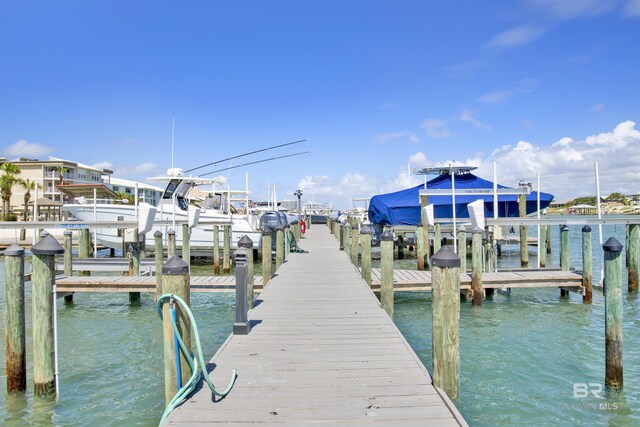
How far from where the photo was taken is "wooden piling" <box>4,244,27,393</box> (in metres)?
5.95

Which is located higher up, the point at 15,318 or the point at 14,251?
the point at 14,251

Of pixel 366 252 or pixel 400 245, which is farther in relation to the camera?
pixel 400 245

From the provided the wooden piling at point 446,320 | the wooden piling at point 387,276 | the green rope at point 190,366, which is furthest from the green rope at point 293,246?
the green rope at point 190,366

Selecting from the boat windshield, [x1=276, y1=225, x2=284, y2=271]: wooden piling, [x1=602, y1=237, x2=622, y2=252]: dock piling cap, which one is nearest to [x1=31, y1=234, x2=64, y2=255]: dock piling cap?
[x1=602, y1=237, x2=622, y2=252]: dock piling cap

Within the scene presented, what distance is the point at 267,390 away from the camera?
14.7 feet

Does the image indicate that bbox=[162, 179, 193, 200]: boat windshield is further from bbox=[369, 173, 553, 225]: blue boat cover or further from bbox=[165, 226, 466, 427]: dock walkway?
bbox=[165, 226, 466, 427]: dock walkway

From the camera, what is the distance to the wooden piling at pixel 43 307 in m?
5.71

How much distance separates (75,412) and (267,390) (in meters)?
3.11

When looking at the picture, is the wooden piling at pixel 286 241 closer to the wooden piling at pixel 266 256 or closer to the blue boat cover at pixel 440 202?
the wooden piling at pixel 266 256

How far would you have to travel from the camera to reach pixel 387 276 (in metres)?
8.34

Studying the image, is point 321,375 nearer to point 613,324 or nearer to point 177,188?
point 613,324

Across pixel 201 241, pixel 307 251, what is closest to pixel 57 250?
pixel 307 251

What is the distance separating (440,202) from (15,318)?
21897 millimetres

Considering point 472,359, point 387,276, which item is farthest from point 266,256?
point 472,359
